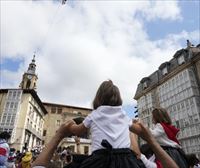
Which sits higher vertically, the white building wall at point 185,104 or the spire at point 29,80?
the spire at point 29,80

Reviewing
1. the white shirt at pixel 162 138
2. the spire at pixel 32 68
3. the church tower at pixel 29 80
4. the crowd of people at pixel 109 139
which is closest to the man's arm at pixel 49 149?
the crowd of people at pixel 109 139

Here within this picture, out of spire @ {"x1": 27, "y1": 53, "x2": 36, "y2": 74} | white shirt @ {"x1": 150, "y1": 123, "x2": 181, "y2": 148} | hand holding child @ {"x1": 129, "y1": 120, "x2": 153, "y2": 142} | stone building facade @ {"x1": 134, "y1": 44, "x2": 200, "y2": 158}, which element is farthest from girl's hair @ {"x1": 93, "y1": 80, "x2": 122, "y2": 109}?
spire @ {"x1": 27, "y1": 53, "x2": 36, "y2": 74}

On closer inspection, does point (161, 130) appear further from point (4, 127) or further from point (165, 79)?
point (4, 127)

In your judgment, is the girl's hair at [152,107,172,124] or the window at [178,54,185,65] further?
the window at [178,54,185,65]

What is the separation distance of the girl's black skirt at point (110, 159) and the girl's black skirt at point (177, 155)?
1.79 meters

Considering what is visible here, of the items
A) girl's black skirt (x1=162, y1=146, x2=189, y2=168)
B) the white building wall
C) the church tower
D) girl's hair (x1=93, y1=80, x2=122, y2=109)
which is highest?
the church tower

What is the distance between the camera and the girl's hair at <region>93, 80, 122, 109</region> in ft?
7.21

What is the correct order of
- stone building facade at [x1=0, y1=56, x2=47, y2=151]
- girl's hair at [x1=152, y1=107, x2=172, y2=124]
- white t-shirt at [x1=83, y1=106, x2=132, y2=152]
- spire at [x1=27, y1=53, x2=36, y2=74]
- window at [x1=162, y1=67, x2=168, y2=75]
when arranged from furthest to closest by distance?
spire at [x1=27, y1=53, x2=36, y2=74] → stone building facade at [x1=0, y1=56, x2=47, y2=151] → window at [x1=162, y1=67, x2=168, y2=75] → girl's hair at [x1=152, y1=107, x2=172, y2=124] → white t-shirt at [x1=83, y1=106, x2=132, y2=152]

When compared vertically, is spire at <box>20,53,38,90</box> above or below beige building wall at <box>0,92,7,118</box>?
above

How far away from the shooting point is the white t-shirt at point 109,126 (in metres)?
1.98

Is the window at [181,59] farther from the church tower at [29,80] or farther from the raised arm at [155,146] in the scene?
the raised arm at [155,146]

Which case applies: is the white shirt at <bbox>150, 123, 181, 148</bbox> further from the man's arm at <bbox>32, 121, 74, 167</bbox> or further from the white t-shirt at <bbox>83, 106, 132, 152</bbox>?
the man's arm at <bbox>32, 121, 74, 167</bbox>

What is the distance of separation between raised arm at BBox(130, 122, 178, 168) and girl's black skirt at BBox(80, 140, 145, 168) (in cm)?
25

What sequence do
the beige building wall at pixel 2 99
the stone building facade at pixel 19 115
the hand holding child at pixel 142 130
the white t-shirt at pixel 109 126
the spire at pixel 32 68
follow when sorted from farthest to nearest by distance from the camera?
1. the spire at pixel 32 68
2. the beige building wall at pixel 2 99
3. the stone building facade at pixel 19 115
4. the white t-shirt at pixel 109 126
5. the hand holding child at pixel 142 130
